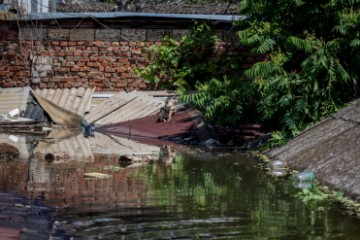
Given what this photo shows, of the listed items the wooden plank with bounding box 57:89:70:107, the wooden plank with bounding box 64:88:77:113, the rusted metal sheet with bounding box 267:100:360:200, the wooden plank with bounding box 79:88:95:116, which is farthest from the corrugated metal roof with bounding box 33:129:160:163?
the rusted metal sheet with bounding box 267:100:360:200

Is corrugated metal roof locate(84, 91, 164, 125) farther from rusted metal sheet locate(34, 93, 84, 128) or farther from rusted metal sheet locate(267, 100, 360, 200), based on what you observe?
rusted metal sheet locate(267, 100, 360, 200)

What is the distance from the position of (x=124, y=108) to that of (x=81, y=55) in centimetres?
249

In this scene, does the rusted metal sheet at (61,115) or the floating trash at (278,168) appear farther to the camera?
the rusted metal sheet at (61,115)

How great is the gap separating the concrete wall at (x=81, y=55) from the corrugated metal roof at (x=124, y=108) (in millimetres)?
925

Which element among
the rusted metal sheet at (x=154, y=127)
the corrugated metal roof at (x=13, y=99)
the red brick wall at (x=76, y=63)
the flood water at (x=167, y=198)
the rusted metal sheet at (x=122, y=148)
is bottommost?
the flood water at (x=167, y=198)

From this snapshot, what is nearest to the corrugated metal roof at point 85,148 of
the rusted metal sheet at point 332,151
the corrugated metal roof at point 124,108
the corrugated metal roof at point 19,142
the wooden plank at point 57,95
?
the corrugated metal roof at point 19,142

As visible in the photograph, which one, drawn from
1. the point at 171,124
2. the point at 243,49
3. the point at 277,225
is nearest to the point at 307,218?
the point at 277,225

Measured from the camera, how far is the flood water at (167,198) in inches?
293

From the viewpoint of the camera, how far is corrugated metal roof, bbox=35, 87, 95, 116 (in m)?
19.8

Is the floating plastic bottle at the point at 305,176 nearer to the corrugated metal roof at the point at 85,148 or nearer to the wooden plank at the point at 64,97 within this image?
the corrugated metal roof at the point at 85,148

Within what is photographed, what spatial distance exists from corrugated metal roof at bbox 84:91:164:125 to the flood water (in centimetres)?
433

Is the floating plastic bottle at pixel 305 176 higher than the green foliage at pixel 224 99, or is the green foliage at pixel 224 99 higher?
the green foliage at pixel 224 99

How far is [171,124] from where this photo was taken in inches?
695

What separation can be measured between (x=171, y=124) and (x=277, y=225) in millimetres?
10044
